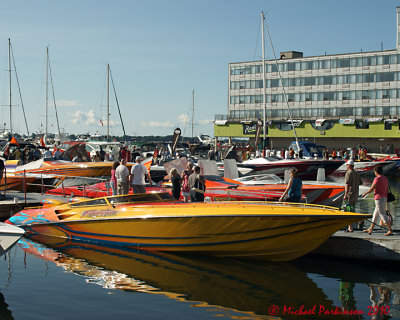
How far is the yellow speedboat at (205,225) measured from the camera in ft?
39.2

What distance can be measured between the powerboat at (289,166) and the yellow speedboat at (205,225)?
58.0 feet

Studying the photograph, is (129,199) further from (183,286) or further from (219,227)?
(183,286)

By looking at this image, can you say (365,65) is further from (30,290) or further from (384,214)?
(30,290)

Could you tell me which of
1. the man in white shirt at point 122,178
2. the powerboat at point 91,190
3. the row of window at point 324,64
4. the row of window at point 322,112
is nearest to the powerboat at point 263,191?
the powerboat at point 91,190

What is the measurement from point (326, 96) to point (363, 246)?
5932cm

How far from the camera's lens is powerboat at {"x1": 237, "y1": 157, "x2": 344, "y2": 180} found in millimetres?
30781

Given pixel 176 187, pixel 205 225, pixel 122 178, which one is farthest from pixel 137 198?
pixel 122 178

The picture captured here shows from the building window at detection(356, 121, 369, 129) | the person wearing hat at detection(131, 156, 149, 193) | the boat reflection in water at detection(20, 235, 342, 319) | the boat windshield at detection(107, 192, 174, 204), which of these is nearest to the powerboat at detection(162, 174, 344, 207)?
the person wearing hat at detection(131, 156, 149, 193)

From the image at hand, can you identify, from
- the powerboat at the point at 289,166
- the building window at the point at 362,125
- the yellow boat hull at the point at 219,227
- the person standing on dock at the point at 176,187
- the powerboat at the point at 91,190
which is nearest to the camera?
the yellow boat hull at the point at 219,227

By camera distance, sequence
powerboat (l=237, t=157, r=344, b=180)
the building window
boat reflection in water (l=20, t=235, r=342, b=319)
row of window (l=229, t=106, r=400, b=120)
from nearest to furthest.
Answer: boat reflection in water (l=20, t=235, r=342, b=319) → powerboat (l=237, t=157, r=344, b=180) → row of window (l=229, t=106, r=400, b=120) → the building window

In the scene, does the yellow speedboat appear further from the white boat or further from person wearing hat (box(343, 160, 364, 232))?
the white boat

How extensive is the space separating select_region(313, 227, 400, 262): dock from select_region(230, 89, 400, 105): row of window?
55523 millimetres

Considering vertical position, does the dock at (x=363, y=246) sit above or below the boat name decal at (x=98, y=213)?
below

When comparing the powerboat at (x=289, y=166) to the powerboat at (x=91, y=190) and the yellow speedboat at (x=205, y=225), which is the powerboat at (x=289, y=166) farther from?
the yellow speedboat at (x=205, y=225)
